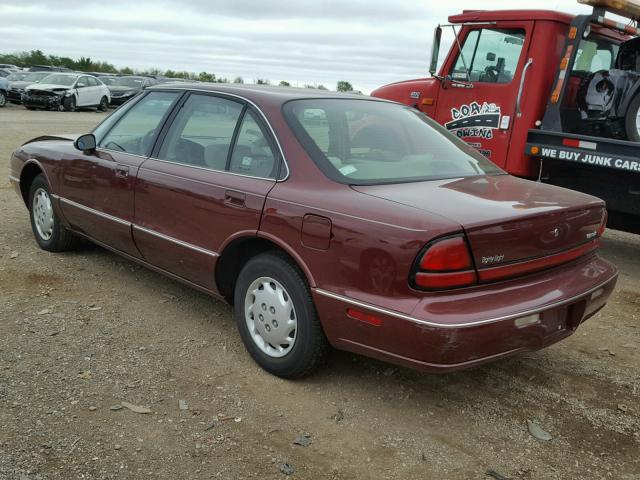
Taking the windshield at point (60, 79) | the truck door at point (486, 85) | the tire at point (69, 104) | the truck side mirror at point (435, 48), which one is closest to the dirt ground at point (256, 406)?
the truck door at point (486, 85)

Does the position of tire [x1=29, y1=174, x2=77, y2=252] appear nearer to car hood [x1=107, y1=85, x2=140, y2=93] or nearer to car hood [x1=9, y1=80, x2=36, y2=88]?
car hood [x1=9, y1=80, x2=36, y2=88]

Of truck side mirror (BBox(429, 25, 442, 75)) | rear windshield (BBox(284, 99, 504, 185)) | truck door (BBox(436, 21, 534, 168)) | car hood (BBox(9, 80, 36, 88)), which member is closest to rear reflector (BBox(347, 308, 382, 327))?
rear windshield (BBox(284, 99, 504, 185))

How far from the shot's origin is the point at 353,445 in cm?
291

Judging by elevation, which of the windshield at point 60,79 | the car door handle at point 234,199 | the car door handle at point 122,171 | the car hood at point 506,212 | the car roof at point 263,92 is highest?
the car roof at point 263,92

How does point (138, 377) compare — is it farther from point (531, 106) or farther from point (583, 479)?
point (531, 106)

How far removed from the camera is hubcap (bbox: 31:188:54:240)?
540 centimetres

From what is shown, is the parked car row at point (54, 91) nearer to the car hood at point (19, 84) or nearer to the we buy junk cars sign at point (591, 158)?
the car hood at point (19, 84)

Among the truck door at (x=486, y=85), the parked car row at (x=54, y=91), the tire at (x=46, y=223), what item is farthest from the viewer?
the parked car row at (x=54, y=91)

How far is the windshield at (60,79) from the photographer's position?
24700mm

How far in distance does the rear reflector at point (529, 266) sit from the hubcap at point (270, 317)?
101cm

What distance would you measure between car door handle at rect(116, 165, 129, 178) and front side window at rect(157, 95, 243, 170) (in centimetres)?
30

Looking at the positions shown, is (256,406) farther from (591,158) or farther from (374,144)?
(591,158)

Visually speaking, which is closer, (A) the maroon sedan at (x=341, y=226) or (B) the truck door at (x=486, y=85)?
(A) the maroon sedan at (x=341, y=226)

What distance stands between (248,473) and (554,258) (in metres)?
1.80
